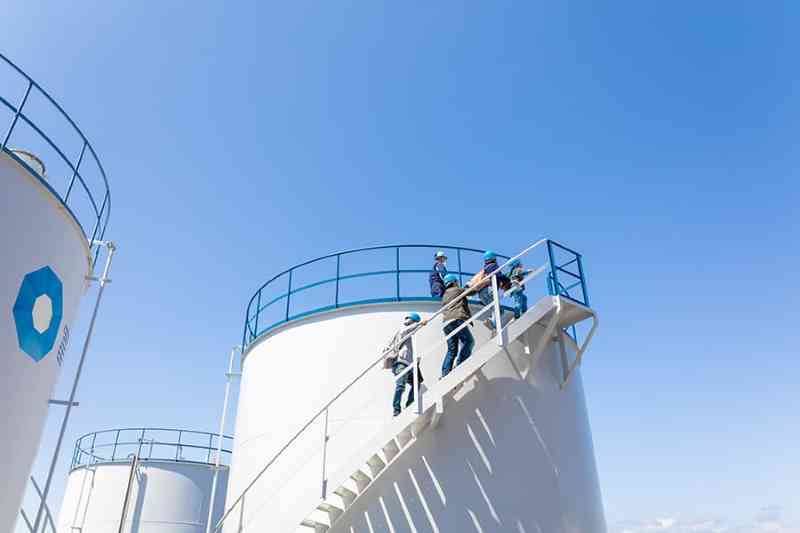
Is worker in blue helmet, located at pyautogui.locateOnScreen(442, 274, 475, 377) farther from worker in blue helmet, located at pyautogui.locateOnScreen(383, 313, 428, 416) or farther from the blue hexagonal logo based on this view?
the blue hexagonal logo

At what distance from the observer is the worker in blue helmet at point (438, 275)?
9969mm

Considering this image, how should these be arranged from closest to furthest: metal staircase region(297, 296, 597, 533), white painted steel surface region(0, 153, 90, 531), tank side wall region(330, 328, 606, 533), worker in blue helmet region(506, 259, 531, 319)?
1. white painted steel surface region(0, 153, 90, 531)
2. metal staircase region(297, 296, 597, 533)
3. tank side wall region(330, 328, 606, 533)
4. worker in blue helmet region(506, 259, 531, 319)

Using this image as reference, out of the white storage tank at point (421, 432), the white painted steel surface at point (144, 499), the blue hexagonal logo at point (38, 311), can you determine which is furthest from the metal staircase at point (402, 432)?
the white painted steel surface at point (144, 499)

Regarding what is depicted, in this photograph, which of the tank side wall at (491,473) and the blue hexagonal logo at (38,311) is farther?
the tank side wall at (491,473)

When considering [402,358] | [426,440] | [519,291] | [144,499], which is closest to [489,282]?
[519,291]

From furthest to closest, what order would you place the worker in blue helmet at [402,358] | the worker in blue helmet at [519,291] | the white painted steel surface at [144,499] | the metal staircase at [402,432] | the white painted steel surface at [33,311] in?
the white painted steel surface at [144,499], the worker in blue helmet at [519,291], the worker in blue helmet at [402,358], the metal staircase at [402,432], the white painted steel surface at [33,311]

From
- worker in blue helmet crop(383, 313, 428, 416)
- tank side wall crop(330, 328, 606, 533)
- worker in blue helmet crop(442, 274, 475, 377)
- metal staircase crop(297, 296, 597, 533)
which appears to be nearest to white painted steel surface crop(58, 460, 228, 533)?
metal staircase crop(297, 296, 597, 533)

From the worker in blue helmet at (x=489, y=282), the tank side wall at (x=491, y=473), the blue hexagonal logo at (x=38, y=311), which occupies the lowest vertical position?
the tank side wall at (x=491, y=473)

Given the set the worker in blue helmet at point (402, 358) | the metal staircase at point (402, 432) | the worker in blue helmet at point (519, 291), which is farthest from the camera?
the worker in blue helmet at point (519, 291)

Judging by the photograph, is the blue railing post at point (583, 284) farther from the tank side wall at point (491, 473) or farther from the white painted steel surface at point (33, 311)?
the white painted steel surface at point (33, 311)

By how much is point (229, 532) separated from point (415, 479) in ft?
13.0

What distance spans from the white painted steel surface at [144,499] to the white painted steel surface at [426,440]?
1109 cm

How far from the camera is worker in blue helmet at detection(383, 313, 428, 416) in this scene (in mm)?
8531

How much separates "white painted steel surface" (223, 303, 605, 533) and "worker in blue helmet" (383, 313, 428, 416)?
16.4 inches
